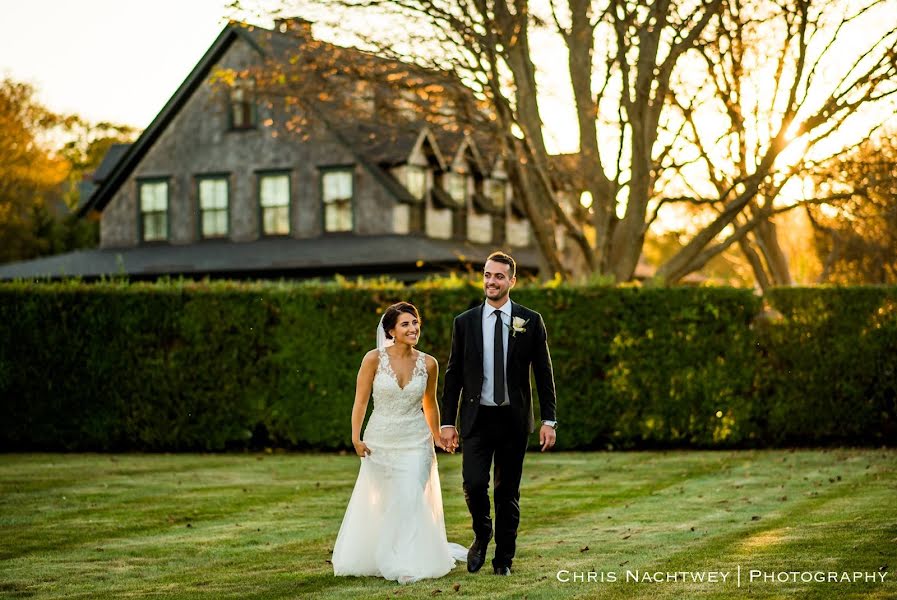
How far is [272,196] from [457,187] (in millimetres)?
6132

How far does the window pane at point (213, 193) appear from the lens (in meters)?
42.8

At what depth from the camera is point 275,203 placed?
42000mm

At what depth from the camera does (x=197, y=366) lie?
2314cm

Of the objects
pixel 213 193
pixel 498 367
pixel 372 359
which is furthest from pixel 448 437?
pixel 213 193

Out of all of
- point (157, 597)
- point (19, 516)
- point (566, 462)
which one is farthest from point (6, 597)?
point (566, 462)

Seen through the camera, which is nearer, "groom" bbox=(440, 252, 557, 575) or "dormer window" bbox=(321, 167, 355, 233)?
"groom" bbox=(440, 252, 557, 575)

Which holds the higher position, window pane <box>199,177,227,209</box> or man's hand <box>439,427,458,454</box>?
window pane <box>199,177,227,209</box>

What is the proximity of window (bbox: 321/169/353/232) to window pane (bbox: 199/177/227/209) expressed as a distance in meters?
3.69

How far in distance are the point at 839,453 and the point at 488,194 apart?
87.8 feet

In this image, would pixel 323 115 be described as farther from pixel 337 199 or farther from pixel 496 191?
pixel 496 191

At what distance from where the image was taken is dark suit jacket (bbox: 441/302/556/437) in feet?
32.3

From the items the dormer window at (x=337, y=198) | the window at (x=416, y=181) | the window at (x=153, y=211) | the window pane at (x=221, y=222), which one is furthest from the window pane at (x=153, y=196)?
the window at (x=416, y=181)

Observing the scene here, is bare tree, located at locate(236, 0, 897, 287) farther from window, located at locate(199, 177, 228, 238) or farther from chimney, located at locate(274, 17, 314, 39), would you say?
window, located at locate(199, 177, 228, 238)

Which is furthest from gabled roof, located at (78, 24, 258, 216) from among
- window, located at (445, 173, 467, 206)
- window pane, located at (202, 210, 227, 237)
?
window, located at (445, 173, 467, 206)
